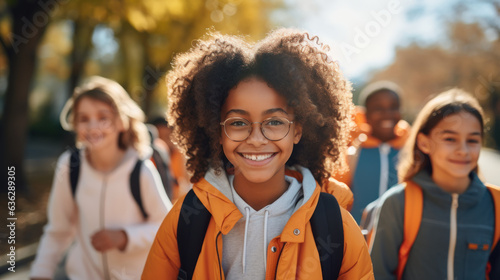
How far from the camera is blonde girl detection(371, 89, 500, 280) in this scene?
2.49 m

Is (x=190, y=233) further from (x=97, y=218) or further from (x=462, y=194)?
(x=462, y=194)

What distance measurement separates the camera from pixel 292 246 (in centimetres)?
187

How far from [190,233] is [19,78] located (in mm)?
8771

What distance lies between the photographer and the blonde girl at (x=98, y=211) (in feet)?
9.43

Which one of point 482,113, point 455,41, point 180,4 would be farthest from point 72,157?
point 455,41

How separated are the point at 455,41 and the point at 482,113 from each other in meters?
26.5

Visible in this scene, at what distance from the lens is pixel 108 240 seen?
2.73 m

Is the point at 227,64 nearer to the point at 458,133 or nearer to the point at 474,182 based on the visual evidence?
the point at 458,133

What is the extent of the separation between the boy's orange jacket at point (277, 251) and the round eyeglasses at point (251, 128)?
11.4 inches

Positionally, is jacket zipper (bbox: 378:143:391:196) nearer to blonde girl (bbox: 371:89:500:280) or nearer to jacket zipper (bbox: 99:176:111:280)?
blonde girl (bbox: 371:89:500:280)

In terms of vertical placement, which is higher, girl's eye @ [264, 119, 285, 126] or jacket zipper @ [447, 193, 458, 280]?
girl's eye @ [264, 119, 285, 126]

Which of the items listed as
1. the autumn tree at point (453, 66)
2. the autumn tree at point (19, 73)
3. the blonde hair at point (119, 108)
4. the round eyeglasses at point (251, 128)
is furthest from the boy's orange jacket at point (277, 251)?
the autumn tree at point (453, 66)

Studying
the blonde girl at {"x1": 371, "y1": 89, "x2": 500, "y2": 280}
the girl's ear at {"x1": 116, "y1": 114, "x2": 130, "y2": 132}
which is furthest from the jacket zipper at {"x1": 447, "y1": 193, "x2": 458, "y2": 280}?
the girl's ear at {"x1": 116, "y1": 114, "x2": 130, "y2": 132}

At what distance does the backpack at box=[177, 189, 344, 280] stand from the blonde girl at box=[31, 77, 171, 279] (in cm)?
93
